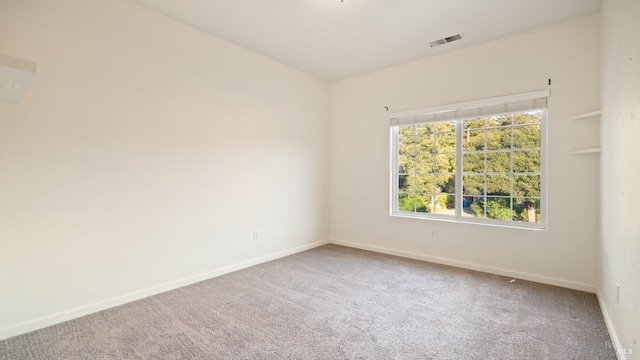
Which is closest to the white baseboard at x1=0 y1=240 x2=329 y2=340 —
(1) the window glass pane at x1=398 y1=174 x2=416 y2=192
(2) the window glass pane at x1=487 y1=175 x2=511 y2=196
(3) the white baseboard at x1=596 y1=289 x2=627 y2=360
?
(1) the window glass pane at x1=398 y1=174 x2=416 y2=192

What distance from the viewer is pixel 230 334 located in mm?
2293

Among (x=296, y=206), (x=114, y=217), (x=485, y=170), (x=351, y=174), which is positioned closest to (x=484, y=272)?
(x=485, y=170)

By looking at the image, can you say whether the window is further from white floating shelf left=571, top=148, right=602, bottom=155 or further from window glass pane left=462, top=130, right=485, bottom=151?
white floating shelf left=571, top=148, right=602, bottom=155

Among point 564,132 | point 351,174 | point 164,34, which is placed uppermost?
point 164,34

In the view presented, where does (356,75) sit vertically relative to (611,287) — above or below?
above

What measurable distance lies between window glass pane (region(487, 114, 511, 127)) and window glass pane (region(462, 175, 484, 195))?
0.69 metres

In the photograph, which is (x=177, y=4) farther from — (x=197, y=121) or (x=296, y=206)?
(x=296, y=206)

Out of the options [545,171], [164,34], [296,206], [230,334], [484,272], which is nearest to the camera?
[230,334]

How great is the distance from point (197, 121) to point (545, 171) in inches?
159

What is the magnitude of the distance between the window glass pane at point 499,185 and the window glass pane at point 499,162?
9 centimetres

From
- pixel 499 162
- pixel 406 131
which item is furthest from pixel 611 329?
pixel 406 131

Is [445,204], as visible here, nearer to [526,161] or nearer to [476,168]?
[476,168]

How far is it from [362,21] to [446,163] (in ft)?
7.29

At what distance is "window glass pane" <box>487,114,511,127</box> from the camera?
3713mm
